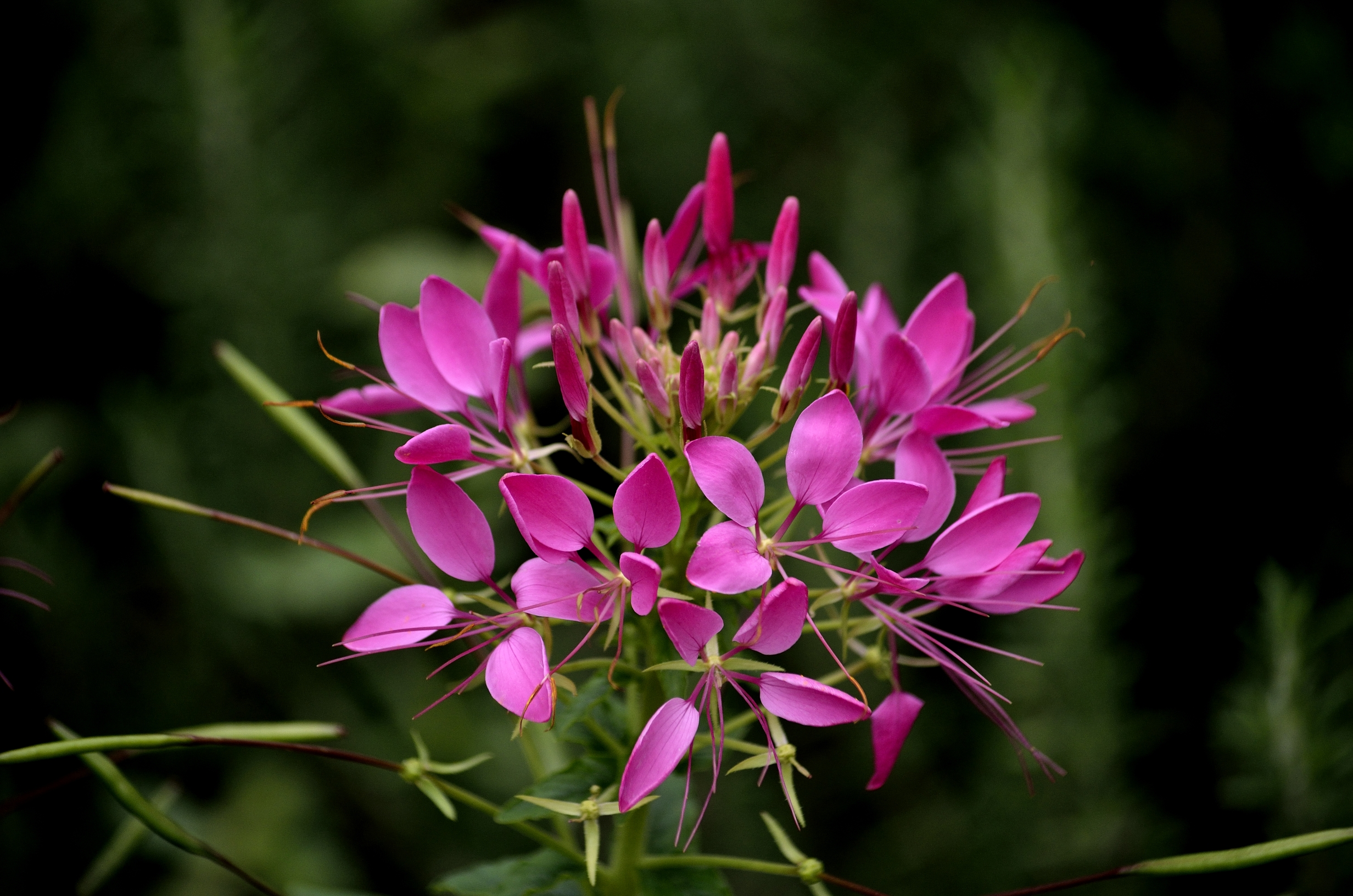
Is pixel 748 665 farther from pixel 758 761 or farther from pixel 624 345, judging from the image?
pixel 624 345

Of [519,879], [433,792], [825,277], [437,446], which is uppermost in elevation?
[825,277]

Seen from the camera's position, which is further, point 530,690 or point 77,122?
point 77,122

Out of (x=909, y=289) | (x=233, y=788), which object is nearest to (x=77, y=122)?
(x=233, y=788)

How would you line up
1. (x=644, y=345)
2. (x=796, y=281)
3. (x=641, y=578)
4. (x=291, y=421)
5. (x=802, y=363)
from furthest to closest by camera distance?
1. (x=796, y=281)
2. (x=291, y=421)
3. (x=644, y=345)
4. (x=802, y=363)
5. (x=641, y=578)

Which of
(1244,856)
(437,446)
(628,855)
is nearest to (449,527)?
(437,446)

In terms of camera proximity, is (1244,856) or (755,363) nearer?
(1244,856)

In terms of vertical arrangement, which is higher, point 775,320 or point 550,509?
point 775,320

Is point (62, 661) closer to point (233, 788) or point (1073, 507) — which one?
point (233, 788)
